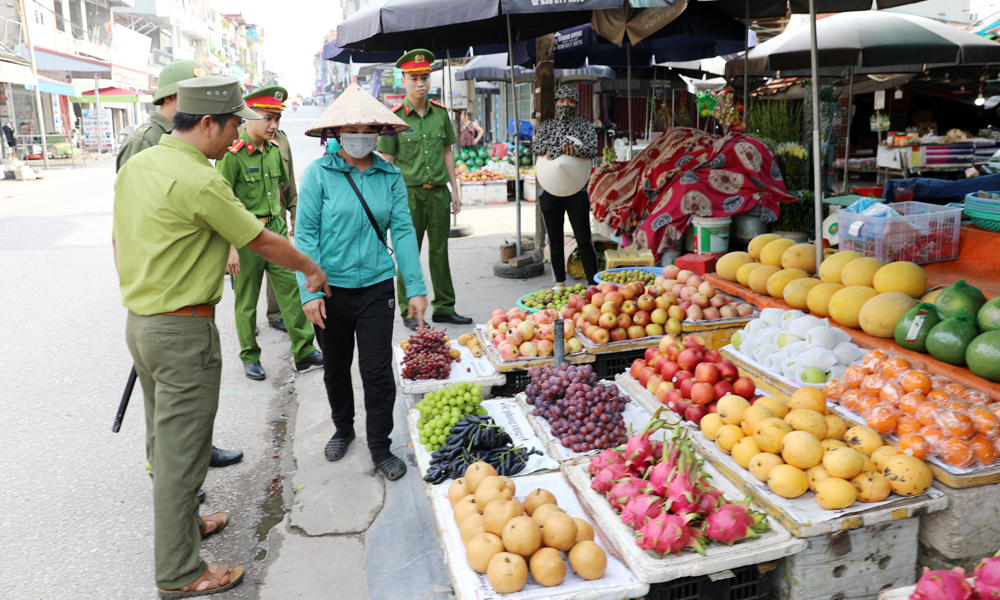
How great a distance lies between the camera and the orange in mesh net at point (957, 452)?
106 inches

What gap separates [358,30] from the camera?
6.85m

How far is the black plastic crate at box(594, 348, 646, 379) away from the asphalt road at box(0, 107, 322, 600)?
2.19 meters

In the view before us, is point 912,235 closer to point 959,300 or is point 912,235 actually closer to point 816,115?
point 816,115

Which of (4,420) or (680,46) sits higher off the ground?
(680,46)

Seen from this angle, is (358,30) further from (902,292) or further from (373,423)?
(902,292)

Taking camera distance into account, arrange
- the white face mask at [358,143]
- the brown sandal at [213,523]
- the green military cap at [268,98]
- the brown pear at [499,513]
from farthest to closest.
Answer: the green military cap at [268,98]
the white face mask at [358,143]
the brown sandal at [213,523]
the brown pear at [499,513]

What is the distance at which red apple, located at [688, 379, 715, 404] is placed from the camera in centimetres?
348

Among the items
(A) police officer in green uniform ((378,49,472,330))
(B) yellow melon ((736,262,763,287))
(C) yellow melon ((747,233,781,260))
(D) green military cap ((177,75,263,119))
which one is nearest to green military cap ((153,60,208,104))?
(D) green military cap ((177,75,263,119))

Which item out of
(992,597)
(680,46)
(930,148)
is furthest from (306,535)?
(930,148)

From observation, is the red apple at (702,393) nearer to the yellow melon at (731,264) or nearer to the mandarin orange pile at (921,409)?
the mandarin orange pile at (921,409)

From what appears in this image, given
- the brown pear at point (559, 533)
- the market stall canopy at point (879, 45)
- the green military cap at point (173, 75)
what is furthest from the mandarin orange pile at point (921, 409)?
the market stall canopy at point (879, 45)

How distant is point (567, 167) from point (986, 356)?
417 centimetres

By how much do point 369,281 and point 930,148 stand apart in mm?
12010

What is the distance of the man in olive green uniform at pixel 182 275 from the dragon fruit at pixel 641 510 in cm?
175
